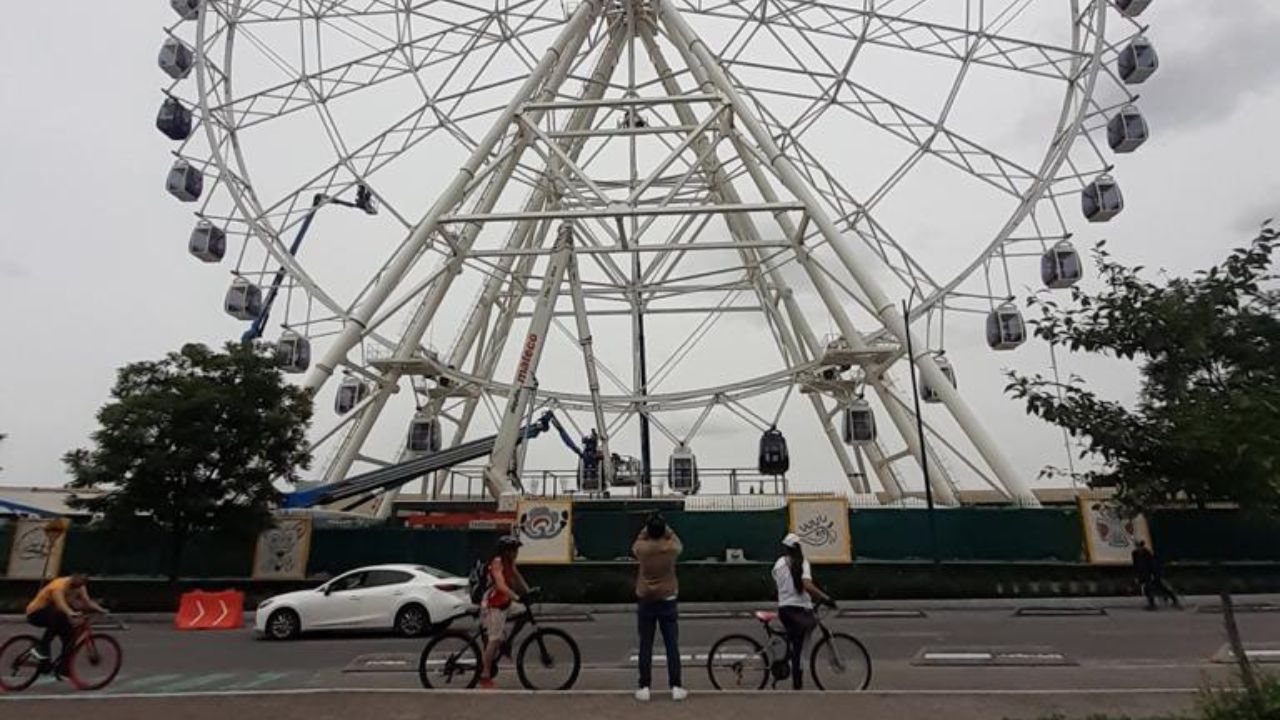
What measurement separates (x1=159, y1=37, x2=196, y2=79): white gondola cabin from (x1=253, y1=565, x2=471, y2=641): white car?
19.7 meters

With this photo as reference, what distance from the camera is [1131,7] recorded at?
24.5 meters

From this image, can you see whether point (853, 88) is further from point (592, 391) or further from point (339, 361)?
point (339, 361)

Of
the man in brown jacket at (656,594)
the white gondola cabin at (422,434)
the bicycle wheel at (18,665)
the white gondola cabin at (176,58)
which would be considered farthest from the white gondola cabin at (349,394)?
the man in brown jacket at (656,594)

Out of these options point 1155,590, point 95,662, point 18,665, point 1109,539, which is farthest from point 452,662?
point 1109,539

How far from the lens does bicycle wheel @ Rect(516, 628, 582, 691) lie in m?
8.37

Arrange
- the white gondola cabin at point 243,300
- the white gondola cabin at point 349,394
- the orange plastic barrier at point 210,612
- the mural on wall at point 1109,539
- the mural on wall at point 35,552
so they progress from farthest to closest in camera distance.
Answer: the white gondola cabin at point 349,394 → the white gondola cabin at point 243,300 → the mural on wall at point 35,552 → the mural on wall at point 1109,539 → the orange plastic barrier at point 210,612

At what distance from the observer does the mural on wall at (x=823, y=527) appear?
69.5 feet

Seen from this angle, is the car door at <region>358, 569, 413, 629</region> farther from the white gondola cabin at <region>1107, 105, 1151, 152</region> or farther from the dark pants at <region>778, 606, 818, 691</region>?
the white gondola cabin at <region>1107, 105, 1151, 152</region>

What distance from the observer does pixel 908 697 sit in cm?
721

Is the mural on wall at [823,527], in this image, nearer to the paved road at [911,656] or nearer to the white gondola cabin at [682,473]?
the paved road at [911,656]

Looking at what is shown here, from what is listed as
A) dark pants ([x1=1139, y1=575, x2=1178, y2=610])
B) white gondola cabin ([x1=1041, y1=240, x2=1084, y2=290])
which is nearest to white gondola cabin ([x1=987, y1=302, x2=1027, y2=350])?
white gondola cabin ([x1=1041, y1=240, x2=1084, y2=290])

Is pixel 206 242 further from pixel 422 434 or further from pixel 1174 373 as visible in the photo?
pixel 1174 373

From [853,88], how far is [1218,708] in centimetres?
2536

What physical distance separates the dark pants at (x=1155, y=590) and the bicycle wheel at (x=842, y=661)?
13526 millimetres
